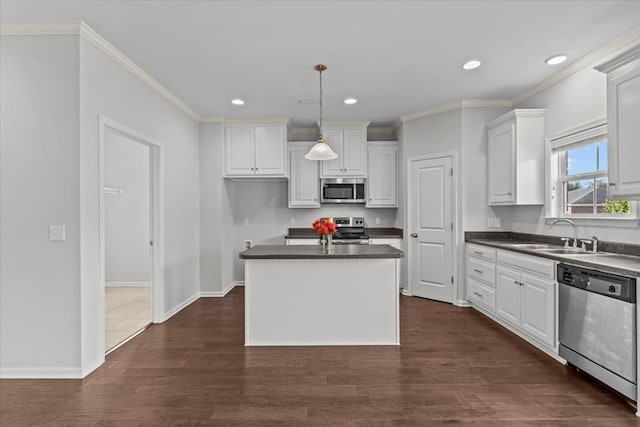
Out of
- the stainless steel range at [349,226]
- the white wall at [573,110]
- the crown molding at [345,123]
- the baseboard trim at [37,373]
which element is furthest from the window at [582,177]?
the baseboard trim at [37,373]

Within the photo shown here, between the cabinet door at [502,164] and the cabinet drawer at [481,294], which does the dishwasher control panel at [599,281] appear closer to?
the cabinet drawer at [481,294]

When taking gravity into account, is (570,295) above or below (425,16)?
below

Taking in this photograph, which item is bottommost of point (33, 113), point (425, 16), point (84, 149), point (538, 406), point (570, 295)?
point (538, 406)

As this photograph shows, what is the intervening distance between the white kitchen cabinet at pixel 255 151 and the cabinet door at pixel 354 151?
0.99m

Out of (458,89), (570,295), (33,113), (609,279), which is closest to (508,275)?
(570,295)

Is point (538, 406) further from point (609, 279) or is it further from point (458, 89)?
point (458, 89)

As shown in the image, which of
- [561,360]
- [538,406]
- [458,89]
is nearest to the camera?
[538,406]

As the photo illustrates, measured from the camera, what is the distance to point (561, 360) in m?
2.80

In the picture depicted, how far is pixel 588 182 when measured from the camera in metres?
3.34

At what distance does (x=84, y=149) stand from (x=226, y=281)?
3.10 metres

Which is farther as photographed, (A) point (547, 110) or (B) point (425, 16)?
(A) point (547, 110)

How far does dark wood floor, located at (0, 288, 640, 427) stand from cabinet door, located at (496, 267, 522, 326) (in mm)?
237

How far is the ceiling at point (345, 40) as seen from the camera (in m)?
2.40

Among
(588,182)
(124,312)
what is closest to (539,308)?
(588,182)
